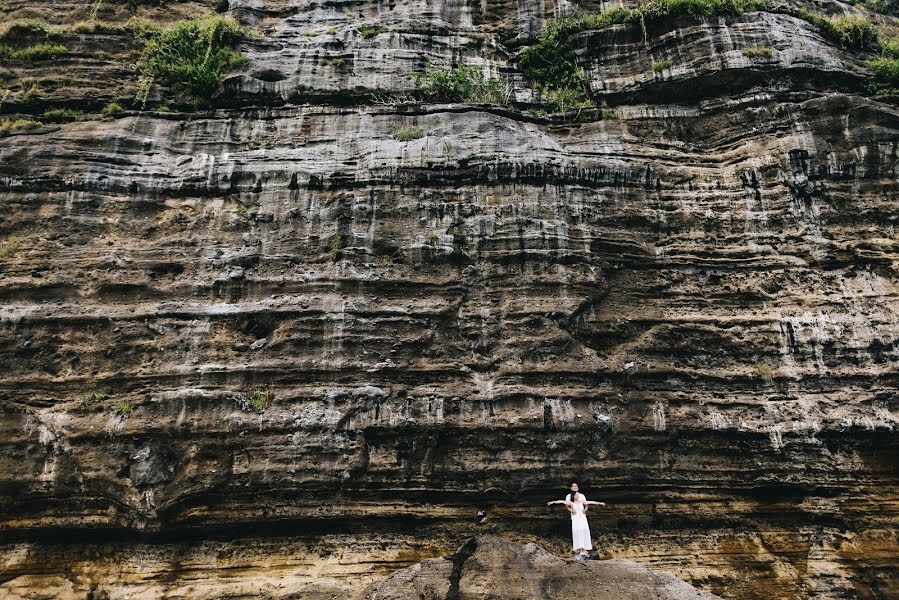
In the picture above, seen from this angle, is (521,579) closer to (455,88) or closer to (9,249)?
(455,88)

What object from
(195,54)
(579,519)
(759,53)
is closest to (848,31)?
(759,53)

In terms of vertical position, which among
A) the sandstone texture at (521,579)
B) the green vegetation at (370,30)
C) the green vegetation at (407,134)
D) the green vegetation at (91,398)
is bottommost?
the sandstone texture at (521,579)

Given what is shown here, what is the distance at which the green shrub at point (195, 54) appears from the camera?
28.9 feet

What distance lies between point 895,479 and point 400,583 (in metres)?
6.29

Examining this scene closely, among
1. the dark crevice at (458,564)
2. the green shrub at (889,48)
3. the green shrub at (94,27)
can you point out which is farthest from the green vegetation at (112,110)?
the green shrub at (889,48)

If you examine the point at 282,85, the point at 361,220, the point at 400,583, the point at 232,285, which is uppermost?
the point at 282,85

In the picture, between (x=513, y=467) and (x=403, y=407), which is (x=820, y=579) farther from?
(x=403, y=407)

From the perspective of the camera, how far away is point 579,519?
6.43 meters

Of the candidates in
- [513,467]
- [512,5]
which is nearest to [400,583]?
[513,467]

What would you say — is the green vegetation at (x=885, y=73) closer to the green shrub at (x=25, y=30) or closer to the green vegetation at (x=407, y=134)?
the green vegetation at (x=407, y=134)

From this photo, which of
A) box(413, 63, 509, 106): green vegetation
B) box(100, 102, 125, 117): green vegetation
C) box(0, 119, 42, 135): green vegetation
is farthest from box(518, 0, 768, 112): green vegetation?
box(0, 119, 42, 135): green vegetation

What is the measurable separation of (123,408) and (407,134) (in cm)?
536

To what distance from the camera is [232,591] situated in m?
6.32

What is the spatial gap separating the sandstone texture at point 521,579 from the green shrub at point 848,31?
9076 millimetres
